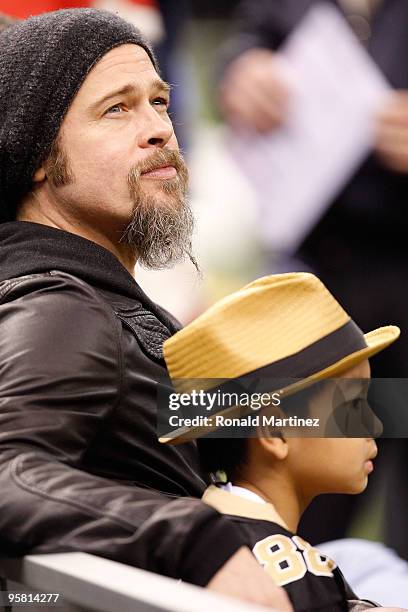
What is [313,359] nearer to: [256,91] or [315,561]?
[315,561]

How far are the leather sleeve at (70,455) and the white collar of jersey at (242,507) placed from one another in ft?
0.37

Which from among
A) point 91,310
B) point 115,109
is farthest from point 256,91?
point 91,310

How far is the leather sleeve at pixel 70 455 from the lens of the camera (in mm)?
1364

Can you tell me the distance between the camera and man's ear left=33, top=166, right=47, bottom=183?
201 cm

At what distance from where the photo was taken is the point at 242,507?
1.58 metres

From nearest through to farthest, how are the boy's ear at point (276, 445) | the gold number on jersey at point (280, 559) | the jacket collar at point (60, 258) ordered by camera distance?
1. the gold number on jersey at point (280, 559)
2. the boy's ear at point (276, 445)
3. the jacket collar at point (60, 258)

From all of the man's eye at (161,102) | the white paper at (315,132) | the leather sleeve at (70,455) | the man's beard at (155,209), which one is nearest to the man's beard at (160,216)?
the man's beard at (155,209)

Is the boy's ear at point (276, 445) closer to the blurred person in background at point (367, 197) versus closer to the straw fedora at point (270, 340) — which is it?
the straw fedora at point (270, 340)

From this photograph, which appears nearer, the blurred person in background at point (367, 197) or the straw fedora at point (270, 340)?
the straw fedora at point (270, 340)

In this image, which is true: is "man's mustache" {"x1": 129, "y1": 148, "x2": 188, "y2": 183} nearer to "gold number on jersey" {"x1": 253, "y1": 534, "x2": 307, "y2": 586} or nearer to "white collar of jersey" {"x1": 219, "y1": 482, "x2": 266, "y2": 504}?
"white collar of jersey" {"x1": 219, "y1": 482, "x2": 266, "y2": 504}

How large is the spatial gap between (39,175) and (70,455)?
1.98ft

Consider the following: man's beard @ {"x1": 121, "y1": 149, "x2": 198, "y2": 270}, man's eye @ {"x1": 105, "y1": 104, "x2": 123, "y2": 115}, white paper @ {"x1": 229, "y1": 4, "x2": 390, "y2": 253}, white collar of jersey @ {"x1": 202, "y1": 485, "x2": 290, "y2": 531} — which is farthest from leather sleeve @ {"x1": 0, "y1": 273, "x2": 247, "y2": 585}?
white paper @ {"x1": 229, "y1": 4, "x2": 390, "y2": 253}

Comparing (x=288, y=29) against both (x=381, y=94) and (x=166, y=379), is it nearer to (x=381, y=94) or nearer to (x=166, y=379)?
(x=381, y=94)

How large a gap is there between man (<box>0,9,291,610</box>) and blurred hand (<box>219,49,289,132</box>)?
1.38m
